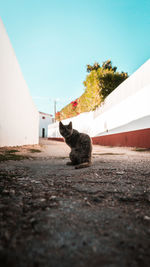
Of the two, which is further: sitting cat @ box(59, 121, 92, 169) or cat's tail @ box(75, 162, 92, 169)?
sitting cat @ box(59, 121, 92, 169)

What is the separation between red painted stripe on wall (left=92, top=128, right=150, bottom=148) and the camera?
5.13 m

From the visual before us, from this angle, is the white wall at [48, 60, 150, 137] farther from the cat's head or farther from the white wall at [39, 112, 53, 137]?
the white wall at [39, 112, 53, 137]

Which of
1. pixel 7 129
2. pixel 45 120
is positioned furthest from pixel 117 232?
pixel 45 120

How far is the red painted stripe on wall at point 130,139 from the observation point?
5.13 metres

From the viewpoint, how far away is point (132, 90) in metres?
6.13

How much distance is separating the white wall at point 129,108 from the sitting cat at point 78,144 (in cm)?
354

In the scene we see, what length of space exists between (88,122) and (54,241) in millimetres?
11229

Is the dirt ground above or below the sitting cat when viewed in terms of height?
below

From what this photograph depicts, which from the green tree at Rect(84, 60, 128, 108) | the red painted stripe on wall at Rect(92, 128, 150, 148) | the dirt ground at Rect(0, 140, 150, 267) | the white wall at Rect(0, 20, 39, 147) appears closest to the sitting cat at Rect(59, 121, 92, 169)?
the dirt ground at Rect(0, 140, 150, 267)

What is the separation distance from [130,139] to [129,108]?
1.28 meters

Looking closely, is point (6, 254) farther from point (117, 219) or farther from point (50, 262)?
point (117, 219)

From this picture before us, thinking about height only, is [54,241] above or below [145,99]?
below

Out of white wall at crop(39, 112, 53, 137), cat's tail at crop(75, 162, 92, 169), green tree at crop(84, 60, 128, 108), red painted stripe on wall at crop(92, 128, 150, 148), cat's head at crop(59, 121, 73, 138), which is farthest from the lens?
white wall at crop(39, 112, 53, 137)

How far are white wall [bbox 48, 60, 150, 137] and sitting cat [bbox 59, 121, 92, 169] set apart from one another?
11.6ft
